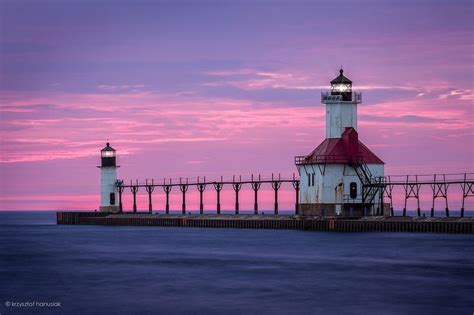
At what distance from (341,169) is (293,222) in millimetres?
6159

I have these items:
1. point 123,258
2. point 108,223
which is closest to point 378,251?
point 123,258

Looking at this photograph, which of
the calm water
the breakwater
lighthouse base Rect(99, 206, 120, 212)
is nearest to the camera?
the calm water

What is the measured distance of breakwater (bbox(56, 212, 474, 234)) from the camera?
67625 millimetres

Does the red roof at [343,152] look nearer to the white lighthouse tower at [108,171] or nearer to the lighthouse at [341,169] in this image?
the lighthouse at [341,169]

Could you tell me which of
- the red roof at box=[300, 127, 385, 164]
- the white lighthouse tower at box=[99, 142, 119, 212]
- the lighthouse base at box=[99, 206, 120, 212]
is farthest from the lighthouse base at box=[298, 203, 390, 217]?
the lighthouse base at box=[99, 206, 120, 212]

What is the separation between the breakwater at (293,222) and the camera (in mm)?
67625

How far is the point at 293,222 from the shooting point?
3127 inches

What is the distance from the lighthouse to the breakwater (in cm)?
168

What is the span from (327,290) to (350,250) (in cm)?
1795

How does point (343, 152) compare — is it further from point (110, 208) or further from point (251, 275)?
point (110, 208)

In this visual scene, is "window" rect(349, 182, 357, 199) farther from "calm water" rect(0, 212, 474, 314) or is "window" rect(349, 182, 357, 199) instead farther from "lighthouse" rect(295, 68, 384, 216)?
"calm water" rect(0, 212, 474, 314)

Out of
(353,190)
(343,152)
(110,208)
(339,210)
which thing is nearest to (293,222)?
(339,210)

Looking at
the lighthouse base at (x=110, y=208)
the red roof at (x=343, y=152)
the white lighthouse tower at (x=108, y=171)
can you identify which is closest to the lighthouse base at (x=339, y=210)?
the red roof at (x=343, y=152)

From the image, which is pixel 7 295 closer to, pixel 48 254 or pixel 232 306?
pixel 232 306
